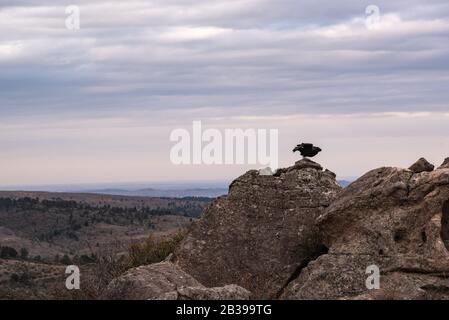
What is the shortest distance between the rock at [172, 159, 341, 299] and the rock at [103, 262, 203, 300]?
304 centimetres

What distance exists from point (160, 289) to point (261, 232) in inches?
229

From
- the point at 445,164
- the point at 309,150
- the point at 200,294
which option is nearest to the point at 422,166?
the point at 445,164

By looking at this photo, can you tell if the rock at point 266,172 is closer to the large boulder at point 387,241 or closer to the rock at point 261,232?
the rock at point 261,232

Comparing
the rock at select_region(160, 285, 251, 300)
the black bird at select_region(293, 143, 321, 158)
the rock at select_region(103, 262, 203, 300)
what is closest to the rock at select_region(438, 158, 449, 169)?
the black bird at select_region(293, 143, 321, 158)

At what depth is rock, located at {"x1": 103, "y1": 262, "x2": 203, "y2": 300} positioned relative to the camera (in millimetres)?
15164

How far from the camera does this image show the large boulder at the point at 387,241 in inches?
669

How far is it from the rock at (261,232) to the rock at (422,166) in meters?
2.26

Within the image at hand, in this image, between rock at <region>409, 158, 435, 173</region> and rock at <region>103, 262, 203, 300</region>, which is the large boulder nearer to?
rock at <region>409, 158, 435, 173</region>

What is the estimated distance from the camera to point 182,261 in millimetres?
20016

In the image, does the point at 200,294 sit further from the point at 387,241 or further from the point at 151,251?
the point at 151,251

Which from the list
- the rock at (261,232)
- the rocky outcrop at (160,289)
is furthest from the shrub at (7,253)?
the rocky outcrop at (160,289)

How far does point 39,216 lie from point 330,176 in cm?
8032
